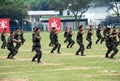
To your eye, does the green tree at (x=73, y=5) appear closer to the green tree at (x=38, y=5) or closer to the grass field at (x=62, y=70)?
the green tree at (x=38, y=5)

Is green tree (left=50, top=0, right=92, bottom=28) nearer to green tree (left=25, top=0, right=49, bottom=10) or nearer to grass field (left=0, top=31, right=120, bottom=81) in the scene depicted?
green tree (left=25, top=0, right=49, bottom=10)

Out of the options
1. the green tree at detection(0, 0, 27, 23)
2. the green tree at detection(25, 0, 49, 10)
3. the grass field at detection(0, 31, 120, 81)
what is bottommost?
the green tree at detection(25, 0, 49, 10)

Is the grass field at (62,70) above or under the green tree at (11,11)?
above

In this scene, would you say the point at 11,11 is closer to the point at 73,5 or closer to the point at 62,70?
the point at 73,5

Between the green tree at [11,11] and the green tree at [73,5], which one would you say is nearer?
the green tree at [11,11]

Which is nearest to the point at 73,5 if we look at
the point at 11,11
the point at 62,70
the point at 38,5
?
the point at 11,11

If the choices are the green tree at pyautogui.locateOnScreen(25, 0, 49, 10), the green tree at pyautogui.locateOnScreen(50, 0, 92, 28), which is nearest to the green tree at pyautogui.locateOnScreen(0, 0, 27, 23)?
the green tree at pyautogui.locateOnScreen(50, 0, 92, 28)

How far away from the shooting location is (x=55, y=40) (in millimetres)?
28641


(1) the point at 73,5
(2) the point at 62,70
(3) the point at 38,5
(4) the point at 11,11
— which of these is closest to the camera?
(2) the point at 62,70

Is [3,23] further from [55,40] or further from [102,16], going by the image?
[102,16]

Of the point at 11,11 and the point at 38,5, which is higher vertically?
the point at 11,11

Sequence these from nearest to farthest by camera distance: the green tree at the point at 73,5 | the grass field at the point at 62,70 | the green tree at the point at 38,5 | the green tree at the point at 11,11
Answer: the grass field at the point at 62,70, the green tree at the point at 11,11, the green tree at the point at 73,5, the green tree at the point at 38,5

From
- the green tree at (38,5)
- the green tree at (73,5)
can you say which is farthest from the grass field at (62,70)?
the green tree at (38,5)

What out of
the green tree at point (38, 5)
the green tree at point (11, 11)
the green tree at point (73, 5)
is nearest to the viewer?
the green tree at point (11, 11)
